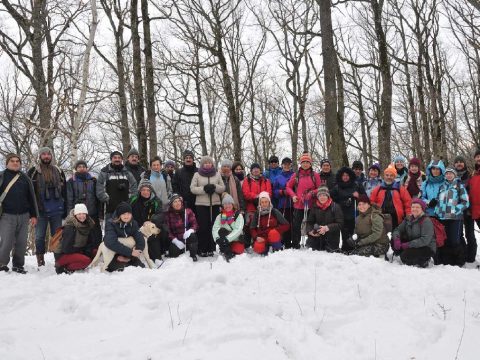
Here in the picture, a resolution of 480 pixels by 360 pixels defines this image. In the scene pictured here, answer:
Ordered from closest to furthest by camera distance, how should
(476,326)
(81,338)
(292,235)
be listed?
(81,338), (476,326), (292,235)

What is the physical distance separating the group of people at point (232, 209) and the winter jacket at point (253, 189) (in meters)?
0.02

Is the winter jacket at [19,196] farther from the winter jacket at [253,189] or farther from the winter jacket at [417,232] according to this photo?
the winter jacket at [417,232]

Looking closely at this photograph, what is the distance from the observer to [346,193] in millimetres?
7758

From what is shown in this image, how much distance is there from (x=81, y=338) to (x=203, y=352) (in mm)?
1282

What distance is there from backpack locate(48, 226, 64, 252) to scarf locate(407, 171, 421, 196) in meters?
6.57

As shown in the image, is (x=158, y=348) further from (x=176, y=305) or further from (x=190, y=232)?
(x=190, y=232)

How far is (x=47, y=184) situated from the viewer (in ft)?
22.1

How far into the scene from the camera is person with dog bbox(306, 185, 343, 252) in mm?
7262

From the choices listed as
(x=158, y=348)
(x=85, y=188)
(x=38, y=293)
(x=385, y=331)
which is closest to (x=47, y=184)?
(x=85, y=188)

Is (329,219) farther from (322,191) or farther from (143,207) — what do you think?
(143,207)

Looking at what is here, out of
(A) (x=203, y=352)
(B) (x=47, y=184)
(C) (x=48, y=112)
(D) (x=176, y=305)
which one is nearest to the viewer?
(A) (x=203, y=352)

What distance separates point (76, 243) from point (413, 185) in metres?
6.40

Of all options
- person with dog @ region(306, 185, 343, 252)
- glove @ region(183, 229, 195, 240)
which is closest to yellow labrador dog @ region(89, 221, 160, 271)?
glove @ region(183, 229, 195, 240)

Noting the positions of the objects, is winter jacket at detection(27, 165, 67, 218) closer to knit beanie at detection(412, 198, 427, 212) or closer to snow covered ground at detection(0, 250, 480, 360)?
snow covered ground at detection(0, 250, 480, 360)
